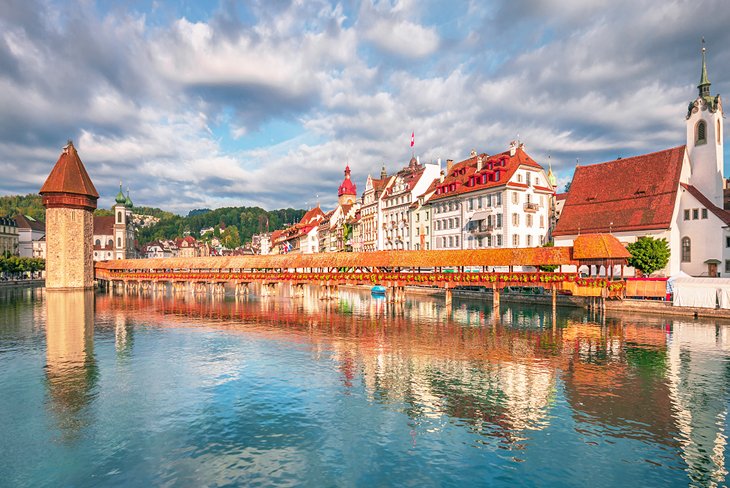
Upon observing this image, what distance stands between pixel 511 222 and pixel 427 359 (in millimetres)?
40238

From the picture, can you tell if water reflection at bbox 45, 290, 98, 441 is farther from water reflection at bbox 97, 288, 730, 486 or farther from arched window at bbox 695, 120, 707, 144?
arched window at bbox 695, 120, 707, 144

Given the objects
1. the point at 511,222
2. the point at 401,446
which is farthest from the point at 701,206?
the point at 401,446

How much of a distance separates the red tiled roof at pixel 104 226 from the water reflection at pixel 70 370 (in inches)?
4622

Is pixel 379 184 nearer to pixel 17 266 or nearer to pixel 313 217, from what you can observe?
pixel 313 217

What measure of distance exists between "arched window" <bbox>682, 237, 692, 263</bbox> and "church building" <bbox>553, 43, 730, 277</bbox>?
0.30ft

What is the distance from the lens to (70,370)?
23.9 metres

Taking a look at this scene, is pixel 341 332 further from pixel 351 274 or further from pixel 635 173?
pixel 635 173

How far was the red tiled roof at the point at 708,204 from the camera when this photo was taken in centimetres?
4873

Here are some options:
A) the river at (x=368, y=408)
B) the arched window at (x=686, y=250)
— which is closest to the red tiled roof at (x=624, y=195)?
the arched window at (x=686, y=250)

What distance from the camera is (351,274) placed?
180ft

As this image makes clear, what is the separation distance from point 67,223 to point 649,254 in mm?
90669

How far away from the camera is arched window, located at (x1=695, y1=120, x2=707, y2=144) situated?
54.2 metres

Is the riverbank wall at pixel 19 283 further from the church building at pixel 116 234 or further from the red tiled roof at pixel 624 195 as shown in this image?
the red tiled roof at pixel 624 195

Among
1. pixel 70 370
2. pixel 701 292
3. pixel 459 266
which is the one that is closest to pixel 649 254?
pixel 701 292
